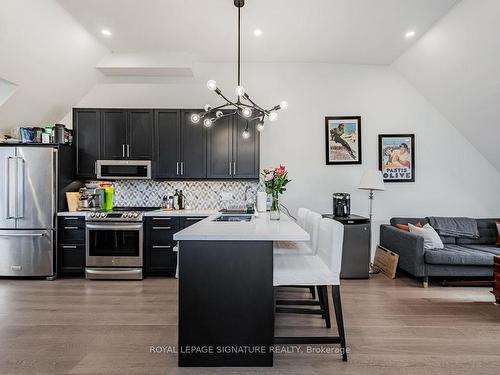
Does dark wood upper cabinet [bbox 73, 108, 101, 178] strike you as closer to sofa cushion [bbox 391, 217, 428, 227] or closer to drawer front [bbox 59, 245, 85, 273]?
drawer front [bbox 59, 245, 85, 273]

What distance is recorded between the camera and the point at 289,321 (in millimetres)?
2773

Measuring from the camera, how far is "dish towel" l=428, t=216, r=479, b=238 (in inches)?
172

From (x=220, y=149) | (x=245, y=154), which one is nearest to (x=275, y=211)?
(x=245, y=154)

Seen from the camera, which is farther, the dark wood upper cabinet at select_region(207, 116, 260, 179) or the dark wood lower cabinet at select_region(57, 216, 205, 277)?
the dark wood upper cabinet at select_region(207, 116, 260, 179)

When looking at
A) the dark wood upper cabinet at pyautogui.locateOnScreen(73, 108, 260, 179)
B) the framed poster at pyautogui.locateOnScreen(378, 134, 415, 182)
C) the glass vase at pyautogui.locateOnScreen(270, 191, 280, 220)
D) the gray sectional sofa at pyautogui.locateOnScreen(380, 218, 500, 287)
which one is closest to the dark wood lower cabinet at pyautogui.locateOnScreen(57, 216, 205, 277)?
the dark wood upper cabinet at pyautogui.locateOnScreen(73, 108, 260, 179)

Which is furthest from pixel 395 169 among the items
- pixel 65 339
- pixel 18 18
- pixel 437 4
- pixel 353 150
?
pixel 18 18

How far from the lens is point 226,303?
206cm

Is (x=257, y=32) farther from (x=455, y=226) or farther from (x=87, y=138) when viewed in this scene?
(x=455, y=226)

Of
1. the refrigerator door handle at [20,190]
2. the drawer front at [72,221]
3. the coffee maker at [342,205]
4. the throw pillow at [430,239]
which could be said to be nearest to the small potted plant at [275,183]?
the coffee maker at [342,205]

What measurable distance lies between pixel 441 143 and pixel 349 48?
6.88 feet

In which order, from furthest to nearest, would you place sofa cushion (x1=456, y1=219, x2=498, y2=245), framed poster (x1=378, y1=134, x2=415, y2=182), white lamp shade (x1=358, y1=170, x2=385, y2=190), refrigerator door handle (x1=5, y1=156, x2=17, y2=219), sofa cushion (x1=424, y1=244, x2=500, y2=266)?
1. framed poster (x1=378, y1=134, x2=415, y2=182)
2. sofa cushion (x1=456, y1=219, x2=498, y2=245)
3. white lamp shade (x1=358, y1=170, x2=385, y2=190)
4. refrigerator door handle (x1=5, y1=156, x2=17, y2=219)
5. sofa cushion (x1=424, y1=244, x2=500, y2=266)

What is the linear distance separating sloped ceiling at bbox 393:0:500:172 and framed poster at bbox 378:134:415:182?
0.73m

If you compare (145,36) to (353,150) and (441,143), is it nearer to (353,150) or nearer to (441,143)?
(353,150)

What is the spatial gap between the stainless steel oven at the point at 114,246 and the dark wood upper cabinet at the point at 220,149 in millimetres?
1244
